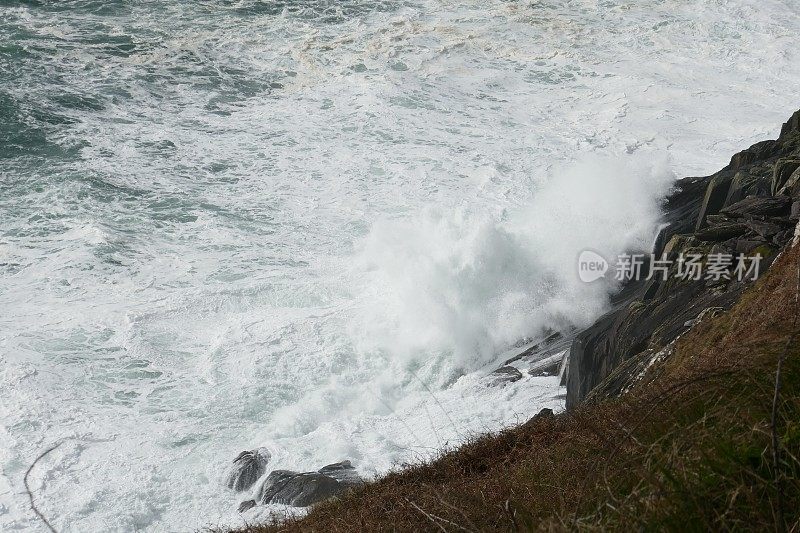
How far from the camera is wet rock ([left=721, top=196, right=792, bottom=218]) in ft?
29.7

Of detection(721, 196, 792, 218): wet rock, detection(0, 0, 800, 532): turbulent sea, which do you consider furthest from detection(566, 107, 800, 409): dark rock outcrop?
detection(0, 0, 800, 532): turbulent sea

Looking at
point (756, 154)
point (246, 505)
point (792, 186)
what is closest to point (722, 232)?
point (792, 186)

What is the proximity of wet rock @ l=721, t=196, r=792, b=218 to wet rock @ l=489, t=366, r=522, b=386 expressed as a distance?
11.1 feet

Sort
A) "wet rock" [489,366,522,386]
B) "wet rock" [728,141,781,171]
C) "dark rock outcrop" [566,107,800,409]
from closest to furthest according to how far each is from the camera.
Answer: "dark rock outcrop" [566,107,800,409]
"wet rock" [489,366,522,386]
"wet rock" [728,141,781,171]

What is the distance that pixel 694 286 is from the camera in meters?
8.98

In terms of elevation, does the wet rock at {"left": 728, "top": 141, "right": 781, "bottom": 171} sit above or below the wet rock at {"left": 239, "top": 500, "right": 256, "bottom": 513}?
above

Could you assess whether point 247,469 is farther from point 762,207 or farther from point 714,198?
point 714,198

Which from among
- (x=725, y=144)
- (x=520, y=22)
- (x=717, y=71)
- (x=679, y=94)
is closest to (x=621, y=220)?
(x=725, y=144)

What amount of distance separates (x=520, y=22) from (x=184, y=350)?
19011 millimetres

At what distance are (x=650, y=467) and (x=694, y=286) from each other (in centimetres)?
625

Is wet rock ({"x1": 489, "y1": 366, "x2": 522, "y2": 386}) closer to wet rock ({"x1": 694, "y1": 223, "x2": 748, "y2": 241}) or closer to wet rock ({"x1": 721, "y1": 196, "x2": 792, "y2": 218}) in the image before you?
wet rock ({"x1": 694, "y1": 223, "x2": 748, "y2": 241})

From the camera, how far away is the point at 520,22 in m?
27.9

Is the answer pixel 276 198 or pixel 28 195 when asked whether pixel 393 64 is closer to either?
pixel 276 198

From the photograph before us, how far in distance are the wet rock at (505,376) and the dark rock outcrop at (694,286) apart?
43.6 inches
